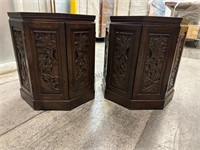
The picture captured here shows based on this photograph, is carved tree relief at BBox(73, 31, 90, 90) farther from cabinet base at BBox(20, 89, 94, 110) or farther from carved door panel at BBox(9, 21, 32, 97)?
carved door panel at BBox(9, 21, 32, 97)

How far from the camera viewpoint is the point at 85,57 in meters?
1.32

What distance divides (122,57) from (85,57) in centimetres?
32

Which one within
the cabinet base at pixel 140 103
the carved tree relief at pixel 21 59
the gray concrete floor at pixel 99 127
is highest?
the carved tree relief at pixel 21 59

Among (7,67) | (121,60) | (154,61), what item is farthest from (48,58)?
(7,67)

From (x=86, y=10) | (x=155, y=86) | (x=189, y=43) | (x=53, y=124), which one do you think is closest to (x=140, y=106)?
(x=155, y=86)

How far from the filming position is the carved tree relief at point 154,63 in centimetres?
118

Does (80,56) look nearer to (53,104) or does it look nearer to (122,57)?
(122,57)

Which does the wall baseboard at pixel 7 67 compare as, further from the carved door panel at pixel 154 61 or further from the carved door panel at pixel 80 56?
the carved door panel at pixel 154 61

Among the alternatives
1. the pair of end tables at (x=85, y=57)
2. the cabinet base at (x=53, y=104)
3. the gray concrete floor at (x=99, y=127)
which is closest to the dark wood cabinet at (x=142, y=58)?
the pair of end tables at (x=85, y=57)

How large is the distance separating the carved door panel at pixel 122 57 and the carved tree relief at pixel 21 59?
730 millimetres

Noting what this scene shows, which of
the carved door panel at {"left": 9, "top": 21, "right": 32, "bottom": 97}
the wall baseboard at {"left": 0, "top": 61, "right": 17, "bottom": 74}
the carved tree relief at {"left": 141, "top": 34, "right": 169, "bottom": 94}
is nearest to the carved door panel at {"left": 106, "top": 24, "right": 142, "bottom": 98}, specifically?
the carved tree relief at {"left": 141, "top": 34, "right": 169, "bottom": 94}

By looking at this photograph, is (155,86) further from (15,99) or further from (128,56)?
(15,99)

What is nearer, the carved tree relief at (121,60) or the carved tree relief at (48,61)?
the carved tree relief at (48,61)

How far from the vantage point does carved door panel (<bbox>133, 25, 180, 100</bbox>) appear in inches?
45.2
